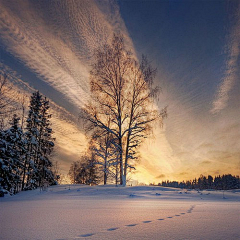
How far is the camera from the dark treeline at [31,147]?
16.2 metres

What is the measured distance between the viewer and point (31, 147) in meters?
20.9

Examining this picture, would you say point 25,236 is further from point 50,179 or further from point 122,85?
point 50,179

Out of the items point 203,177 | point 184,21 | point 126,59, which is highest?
point 184,21

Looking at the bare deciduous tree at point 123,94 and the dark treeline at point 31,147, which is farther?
the dark treeline at point 31,147

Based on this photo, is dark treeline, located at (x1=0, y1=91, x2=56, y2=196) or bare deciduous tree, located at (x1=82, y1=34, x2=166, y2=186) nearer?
bare deciduous tree, located at (x1=82, y1=34, x2=166, y2=186)

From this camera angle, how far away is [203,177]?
12725 cm

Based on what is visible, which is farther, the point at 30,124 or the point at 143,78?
the point at 30,124

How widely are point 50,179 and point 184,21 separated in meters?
22.2

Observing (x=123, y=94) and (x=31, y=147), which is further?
(x=31, y=147)

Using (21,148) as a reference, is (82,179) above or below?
below

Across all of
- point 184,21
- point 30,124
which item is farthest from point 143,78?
point 30,124

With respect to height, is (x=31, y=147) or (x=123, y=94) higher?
(x=123, y=94)

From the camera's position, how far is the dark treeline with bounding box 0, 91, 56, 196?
1623cm

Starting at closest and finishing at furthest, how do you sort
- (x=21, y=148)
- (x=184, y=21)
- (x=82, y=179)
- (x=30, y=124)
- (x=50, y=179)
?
(x=184, y=21), (x=21, y=148), (x=30, y=124), (x=50, y=179), (x=82, y=179)
